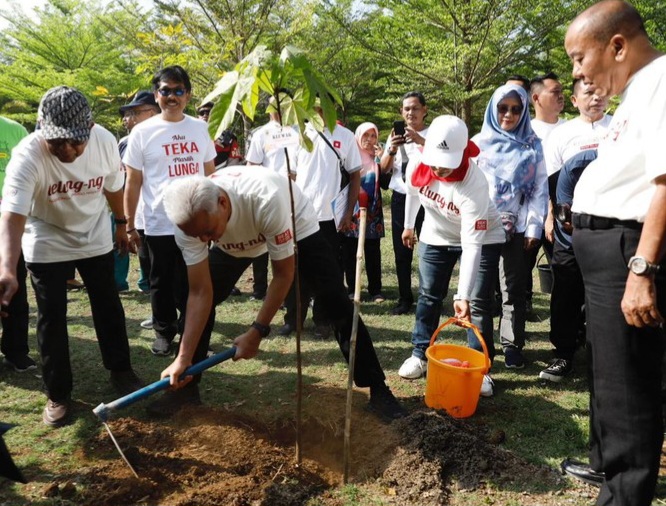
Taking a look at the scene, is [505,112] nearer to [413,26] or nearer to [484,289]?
[484,289]

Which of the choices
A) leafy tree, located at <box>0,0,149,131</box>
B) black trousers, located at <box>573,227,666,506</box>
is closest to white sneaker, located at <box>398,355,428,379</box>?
black trousers, located at <box>573,227,666,506</box>

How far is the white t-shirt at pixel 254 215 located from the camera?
2.72 metres

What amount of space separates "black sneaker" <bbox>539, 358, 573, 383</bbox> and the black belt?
6.59ft

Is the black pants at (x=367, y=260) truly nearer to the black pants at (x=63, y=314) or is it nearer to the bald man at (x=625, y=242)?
the black pants at (x=63, y=314)

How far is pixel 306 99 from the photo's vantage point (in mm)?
2203

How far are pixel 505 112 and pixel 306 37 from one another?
1297cm

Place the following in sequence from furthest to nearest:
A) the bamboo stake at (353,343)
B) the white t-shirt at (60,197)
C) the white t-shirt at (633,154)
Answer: the white t-shirt at (60,197), the bamboo stake at (353,343), the white t-shirt at (633,154)

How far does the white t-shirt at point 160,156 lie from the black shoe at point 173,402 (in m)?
1.37

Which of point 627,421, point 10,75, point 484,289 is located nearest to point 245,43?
point 10,75

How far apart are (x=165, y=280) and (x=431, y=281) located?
2.13 metres

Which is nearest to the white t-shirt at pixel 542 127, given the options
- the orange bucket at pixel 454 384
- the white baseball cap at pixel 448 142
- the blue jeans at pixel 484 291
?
the blue jeans at pixel 484 291

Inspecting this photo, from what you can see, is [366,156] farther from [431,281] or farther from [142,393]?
[142,393]

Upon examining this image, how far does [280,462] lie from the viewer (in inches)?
117

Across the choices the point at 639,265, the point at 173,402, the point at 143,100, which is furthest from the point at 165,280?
the point at 639,265
